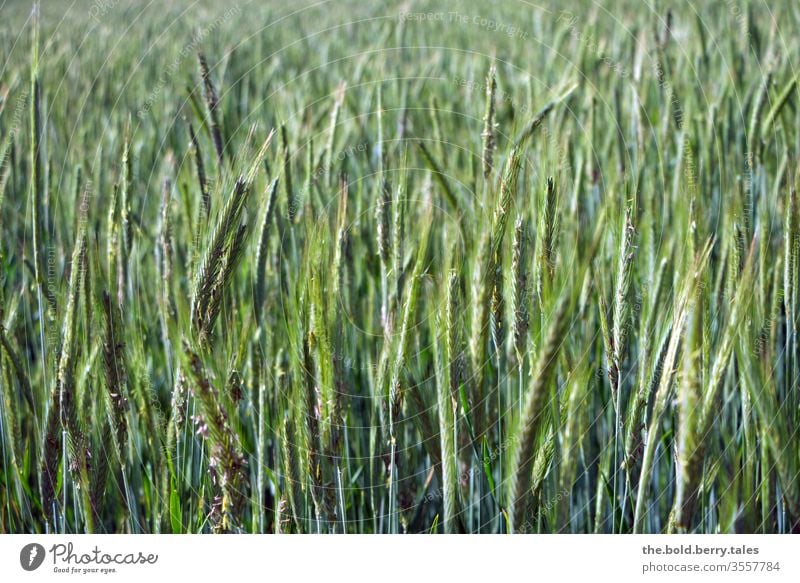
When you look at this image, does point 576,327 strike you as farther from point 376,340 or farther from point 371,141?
point 371,141

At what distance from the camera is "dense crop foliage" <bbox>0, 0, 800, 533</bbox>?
2.05ft

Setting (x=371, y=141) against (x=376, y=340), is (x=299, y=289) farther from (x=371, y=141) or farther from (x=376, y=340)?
(x=371, y=141)

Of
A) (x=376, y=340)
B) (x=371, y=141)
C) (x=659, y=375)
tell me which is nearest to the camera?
(x=659, y=375)

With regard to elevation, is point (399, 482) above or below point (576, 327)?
below

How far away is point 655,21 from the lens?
3.76ft

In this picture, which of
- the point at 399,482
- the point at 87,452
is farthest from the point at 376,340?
the point at 87,452

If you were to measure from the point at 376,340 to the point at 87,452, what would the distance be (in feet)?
1.08

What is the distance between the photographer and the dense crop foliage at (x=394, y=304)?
63 cm

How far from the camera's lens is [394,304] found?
760mm

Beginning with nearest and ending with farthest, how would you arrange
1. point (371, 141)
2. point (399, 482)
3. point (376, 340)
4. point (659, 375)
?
point (659, 375)
point (399, 482)
point (376, 340)
point (371, 141)
